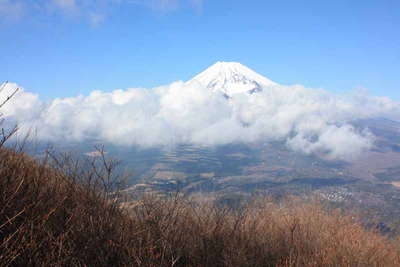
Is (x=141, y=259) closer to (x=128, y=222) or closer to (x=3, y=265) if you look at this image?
(x=128, y=222)

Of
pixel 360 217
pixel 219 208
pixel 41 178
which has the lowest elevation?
pixel 360 217

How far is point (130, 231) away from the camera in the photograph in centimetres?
516

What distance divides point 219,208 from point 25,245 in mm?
4897

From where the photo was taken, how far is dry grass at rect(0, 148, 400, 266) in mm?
3984

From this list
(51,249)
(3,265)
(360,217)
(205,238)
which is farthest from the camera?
(360,217)

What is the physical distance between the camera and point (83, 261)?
4.14 meters

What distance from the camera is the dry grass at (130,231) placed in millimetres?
3984

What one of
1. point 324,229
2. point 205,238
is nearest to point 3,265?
point 205,238

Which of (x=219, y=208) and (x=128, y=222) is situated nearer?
(x=128, y=222)

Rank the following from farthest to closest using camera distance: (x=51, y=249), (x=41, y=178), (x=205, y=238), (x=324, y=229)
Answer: (x=324, y=229), (x=205, y=238), (x=41, y=178), (x=51, y=249)

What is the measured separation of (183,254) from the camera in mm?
5738

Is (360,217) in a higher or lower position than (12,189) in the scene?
lower

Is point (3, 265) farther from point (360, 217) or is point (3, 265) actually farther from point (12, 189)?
point (360, 217)

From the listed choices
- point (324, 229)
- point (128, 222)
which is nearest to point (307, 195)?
point (324, 229)
